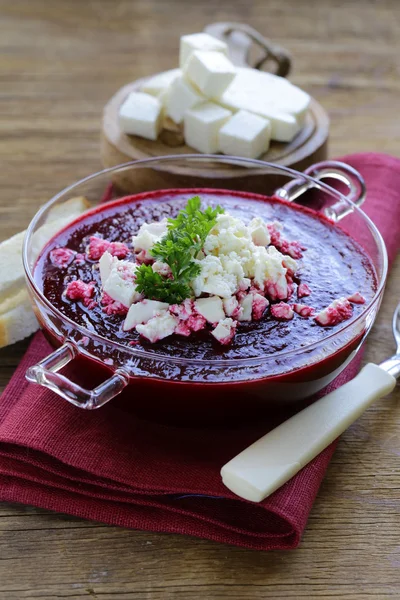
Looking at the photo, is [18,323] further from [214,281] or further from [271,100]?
[271,100]

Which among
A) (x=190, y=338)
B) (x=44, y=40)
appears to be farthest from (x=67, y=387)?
(x=44, y=40)

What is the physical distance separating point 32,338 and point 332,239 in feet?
3.01

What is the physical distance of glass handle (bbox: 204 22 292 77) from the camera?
3.47 m

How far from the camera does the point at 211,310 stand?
1756 millimetres

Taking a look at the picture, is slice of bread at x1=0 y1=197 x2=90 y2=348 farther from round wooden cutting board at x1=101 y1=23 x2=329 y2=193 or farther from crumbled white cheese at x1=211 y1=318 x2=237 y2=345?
crumbled white cheese at x1=211 y1=318 x2=237 y2=345

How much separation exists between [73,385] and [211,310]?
35 cm

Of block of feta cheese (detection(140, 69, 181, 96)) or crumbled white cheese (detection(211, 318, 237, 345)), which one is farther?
block of feta cheese (detection(140, 69, 181, 96))

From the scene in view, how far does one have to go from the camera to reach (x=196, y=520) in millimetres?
1714

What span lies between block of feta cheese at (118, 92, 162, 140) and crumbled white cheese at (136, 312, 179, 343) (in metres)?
1.35

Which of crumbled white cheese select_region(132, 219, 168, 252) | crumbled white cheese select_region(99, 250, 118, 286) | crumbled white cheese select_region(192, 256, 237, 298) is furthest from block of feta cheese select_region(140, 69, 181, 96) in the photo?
crumbled white cheese select_region(192, 256, 237, 298)

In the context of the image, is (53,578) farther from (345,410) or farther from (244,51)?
(244,51)

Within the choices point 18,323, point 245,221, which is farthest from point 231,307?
point 18,323

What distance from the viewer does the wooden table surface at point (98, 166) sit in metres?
1.62

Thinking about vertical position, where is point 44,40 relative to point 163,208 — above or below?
below
